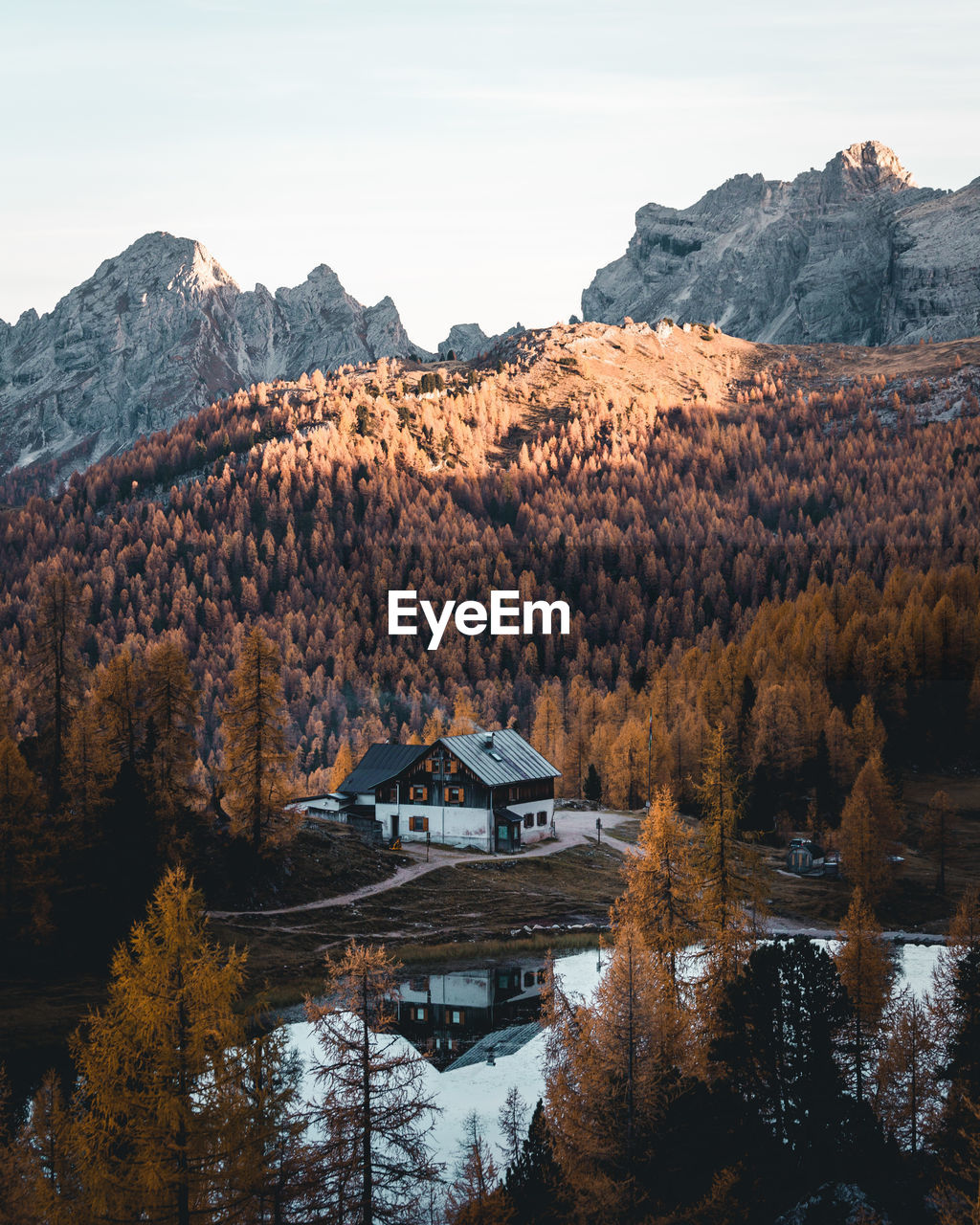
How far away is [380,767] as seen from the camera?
10162 centimetres

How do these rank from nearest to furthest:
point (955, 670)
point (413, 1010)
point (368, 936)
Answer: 1. point (413, 1010)
2. point (368, 936)
3. point (955, 670)

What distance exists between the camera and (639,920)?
47719mm

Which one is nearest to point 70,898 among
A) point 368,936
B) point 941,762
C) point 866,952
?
point 368,936

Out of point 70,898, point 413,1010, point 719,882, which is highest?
point 719,882

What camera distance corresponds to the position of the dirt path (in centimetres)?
7331

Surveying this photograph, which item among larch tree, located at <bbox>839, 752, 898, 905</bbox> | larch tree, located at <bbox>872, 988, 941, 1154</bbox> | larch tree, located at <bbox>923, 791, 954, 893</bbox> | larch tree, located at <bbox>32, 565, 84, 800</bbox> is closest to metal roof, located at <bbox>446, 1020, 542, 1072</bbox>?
larch tree, located at <bbox>872, 988, 941, 1154</bbox>

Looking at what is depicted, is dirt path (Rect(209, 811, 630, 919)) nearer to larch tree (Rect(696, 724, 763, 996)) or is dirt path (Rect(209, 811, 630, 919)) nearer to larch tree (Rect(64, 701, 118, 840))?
larch tree (Rect(64, 701, 118, 840))

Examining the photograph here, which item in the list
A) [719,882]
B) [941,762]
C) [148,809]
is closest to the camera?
[719,882]

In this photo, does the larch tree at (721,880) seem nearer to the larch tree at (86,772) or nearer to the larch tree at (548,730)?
the larch tree at (86,772)

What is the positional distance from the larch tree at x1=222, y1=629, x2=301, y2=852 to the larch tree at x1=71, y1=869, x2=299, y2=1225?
47.6 metres

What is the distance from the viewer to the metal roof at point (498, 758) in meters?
94.7

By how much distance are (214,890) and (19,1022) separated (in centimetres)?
1986

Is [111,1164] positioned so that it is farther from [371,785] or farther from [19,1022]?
[371,785]

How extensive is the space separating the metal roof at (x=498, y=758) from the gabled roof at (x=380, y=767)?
11.1 ft
